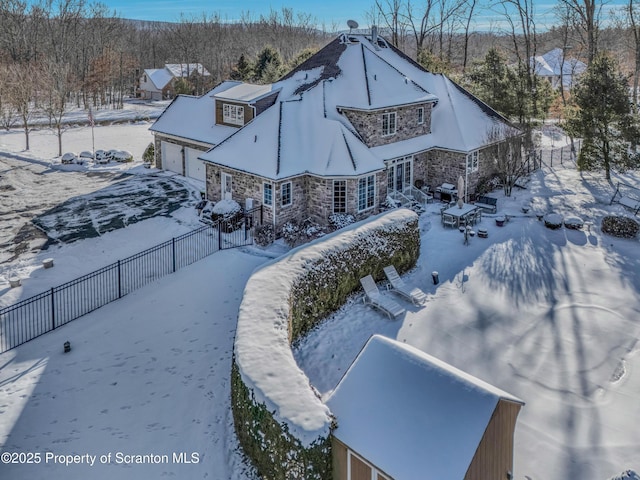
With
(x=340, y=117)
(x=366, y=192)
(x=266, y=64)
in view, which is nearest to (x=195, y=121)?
(x=340, y=117)

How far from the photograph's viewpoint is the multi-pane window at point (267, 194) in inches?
825

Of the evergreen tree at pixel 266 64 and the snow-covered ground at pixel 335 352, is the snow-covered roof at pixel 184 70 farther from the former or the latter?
the snow-covered ground at pixel 335 352

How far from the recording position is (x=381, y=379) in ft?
27.7

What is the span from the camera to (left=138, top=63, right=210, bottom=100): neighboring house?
7512 cm

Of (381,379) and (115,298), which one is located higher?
(381,379)

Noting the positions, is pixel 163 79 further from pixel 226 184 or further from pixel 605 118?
pixel 605 118

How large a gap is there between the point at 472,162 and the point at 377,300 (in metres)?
13.7

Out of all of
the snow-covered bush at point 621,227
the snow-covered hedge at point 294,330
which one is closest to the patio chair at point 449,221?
the snow-covered hedge at point 294,330

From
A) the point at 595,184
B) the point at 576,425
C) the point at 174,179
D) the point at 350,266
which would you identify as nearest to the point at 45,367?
the point at 350,266

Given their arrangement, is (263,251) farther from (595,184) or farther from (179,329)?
(595,184)

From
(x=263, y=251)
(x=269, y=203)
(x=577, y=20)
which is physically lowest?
(x=263, y=251)

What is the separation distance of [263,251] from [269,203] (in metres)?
2.49

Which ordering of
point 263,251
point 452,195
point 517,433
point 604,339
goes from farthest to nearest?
point 452,195, point 263,251, point 604,339, point 517,433

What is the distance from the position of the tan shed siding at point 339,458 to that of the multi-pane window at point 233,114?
69.8 ft
